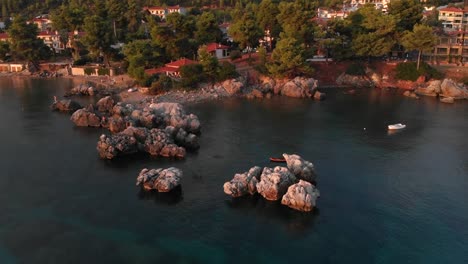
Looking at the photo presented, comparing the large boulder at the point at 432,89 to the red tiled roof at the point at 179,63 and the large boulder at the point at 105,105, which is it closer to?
the red tiled roof at the point at 179,63

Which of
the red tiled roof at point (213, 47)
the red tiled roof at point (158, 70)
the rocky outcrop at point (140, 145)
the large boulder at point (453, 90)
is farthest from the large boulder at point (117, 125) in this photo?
the large boulder at point (453, 90)

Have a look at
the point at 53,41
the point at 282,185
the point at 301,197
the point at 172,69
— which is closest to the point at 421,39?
the point at 172,69

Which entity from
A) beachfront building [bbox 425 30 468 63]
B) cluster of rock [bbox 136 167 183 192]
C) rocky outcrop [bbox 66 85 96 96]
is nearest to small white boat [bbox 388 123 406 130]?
cluster of rock [bbox 136 167 183 192]

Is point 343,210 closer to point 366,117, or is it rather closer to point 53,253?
point 53,253

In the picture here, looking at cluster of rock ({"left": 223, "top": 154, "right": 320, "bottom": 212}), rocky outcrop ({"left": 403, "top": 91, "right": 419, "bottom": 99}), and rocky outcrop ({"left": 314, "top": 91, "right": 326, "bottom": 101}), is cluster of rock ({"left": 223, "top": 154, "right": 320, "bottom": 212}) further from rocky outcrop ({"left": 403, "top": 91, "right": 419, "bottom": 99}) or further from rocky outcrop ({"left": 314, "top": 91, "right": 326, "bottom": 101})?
rocky outcrop ({"left": 403, "top": 91, "right": 419, "bottom": 99})

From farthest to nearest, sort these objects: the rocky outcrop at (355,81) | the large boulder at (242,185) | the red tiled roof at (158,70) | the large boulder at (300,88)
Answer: the rocky outcrop at (355,81)
the red tiled roof at (158,70)
the large boulder at (300,88)
the large boulder at (242,185)

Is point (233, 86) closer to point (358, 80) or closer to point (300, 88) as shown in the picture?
point (300, 88)
